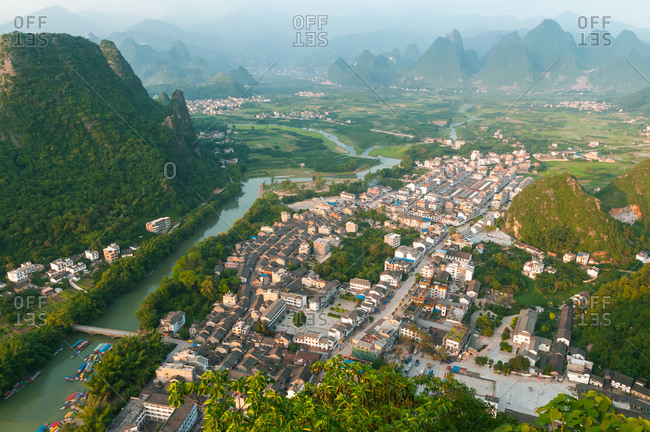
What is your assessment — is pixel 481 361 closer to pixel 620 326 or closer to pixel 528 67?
pixel 620 326

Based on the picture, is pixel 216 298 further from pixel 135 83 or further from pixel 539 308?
pixel 135 83

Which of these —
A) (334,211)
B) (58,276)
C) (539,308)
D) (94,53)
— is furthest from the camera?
(94,53)

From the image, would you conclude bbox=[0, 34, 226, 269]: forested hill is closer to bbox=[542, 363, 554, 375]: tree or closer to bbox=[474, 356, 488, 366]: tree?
bbox=[474, 356, 488, 366]: tree

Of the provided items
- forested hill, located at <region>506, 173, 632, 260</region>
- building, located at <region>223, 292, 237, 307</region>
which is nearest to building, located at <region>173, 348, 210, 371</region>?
building, located at <region>223, 292, 237, 307</region>

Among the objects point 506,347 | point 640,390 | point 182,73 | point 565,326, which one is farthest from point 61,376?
point 182,73

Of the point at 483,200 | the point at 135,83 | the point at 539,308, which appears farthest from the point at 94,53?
the point at 539,308

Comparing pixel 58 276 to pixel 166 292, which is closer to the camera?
pixel 166 292
